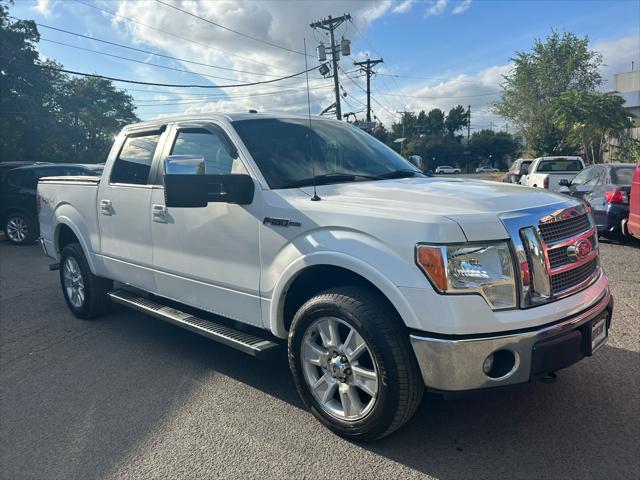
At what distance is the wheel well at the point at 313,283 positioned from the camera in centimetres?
297

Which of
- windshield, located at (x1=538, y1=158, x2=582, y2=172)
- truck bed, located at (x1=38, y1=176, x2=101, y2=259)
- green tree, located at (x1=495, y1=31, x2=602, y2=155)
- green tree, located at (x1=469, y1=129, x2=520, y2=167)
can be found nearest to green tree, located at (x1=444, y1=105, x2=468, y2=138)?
green tree, located at (x1=469, y1=129, x2=520, y2=167)

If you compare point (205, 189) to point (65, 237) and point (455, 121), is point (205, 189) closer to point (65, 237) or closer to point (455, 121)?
point (65, 237)

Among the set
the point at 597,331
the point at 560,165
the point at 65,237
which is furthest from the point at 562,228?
the point at 560,165

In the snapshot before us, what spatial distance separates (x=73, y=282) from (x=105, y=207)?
137 centimetres

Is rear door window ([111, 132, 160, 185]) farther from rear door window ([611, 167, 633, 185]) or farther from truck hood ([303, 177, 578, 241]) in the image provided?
rear door window ([611, 167, 633, 185])

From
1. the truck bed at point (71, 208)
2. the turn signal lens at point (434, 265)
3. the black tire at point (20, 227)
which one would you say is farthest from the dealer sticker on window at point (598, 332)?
the black tire at point (20, 227)

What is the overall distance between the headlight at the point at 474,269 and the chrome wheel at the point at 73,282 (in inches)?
170

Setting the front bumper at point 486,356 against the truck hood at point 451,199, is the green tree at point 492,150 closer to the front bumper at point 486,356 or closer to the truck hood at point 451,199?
the truck hood at point 451,199

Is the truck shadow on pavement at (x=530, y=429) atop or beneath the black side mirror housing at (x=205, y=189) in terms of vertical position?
beneath

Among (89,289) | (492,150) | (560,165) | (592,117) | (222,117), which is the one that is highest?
(592,117)

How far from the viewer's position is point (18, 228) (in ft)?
38.3

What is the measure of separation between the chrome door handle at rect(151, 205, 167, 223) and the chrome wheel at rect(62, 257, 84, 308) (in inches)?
72.1

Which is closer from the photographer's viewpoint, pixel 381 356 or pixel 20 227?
pixel 381 356

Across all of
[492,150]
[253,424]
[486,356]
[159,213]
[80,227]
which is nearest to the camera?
[486,356]
